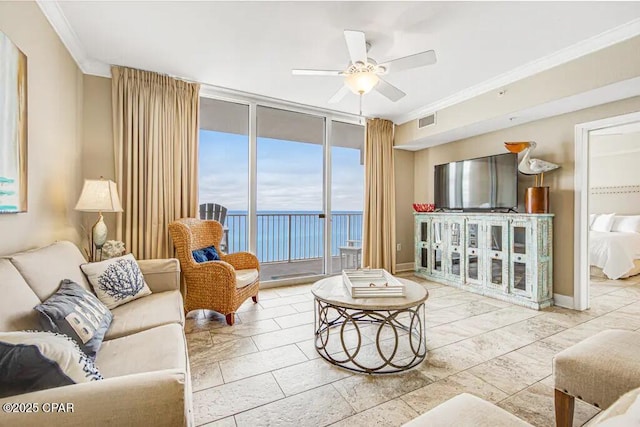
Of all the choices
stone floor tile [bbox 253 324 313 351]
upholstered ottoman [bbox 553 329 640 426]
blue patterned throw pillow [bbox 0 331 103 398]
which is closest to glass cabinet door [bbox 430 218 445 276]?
stone floor tile [bbox 253 324 313 351]

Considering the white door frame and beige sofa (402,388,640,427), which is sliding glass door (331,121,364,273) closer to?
the white door frame

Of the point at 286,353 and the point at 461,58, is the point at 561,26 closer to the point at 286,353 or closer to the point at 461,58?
the point at 461,58

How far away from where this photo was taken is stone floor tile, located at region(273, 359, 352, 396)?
5.99 ft

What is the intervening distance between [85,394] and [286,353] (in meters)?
1.56

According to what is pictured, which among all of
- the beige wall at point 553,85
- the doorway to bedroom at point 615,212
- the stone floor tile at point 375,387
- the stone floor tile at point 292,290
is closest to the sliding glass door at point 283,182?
the stone floor tile at point 292,290

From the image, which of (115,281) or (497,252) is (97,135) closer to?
(115,281)

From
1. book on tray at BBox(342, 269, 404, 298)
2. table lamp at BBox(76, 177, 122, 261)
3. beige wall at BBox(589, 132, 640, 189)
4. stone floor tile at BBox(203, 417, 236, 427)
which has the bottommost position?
stone floor tile at BBox(203, 417, 236, 427)

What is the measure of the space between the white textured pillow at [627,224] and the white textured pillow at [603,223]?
0.05 meters

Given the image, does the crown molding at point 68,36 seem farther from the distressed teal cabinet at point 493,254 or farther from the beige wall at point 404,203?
the distressed teal cabinet at point 493,254

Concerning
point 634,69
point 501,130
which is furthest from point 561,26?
point 501,130

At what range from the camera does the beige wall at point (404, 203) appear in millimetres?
5098

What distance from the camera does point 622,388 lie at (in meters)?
1.17

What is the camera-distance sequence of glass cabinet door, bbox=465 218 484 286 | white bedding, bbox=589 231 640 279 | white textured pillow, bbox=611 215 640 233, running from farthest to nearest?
white textured pillow, bbox=611 215 640 233, white bedding, bbox=589 231 640 279, glass cabinet door, bbox=465 218 484 286

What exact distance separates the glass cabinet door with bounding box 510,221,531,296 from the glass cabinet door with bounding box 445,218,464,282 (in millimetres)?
Answer: 648
